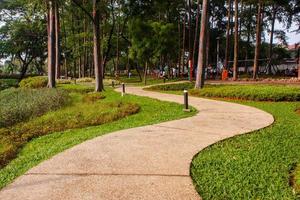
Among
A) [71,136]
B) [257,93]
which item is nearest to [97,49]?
[257,93]

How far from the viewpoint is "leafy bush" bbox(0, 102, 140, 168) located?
989cm

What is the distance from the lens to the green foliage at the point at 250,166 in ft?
18.0

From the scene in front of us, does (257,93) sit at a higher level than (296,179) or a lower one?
higher

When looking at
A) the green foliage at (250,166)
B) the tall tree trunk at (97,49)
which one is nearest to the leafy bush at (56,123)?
the green foliage at (250,166)

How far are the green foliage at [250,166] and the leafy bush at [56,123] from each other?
4373 millimetres

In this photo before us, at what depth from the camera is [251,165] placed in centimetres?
674

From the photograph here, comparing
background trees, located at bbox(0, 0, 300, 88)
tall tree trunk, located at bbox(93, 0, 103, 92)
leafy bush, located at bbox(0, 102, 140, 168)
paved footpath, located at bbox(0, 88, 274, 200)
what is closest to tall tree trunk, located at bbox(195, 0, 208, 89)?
background trees, located at bbox(0, 0, 300, 88)

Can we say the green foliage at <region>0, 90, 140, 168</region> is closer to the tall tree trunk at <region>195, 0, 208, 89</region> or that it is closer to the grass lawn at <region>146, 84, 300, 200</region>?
the grass lawn at <region>146, 84, 300, 200</region>

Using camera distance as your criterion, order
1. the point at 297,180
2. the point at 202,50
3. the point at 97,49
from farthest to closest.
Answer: the point at 97,49
the point at 202,50
the point at 297,180

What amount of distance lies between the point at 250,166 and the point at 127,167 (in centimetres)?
208

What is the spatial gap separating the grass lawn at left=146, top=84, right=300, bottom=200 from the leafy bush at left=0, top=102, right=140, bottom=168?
4.38 meters

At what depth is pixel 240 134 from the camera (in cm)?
958

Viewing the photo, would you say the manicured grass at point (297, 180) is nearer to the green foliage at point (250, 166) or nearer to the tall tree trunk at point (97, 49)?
the green foliage at point (250, 166)

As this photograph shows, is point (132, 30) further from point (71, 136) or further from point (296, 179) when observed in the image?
point (296, 179)
